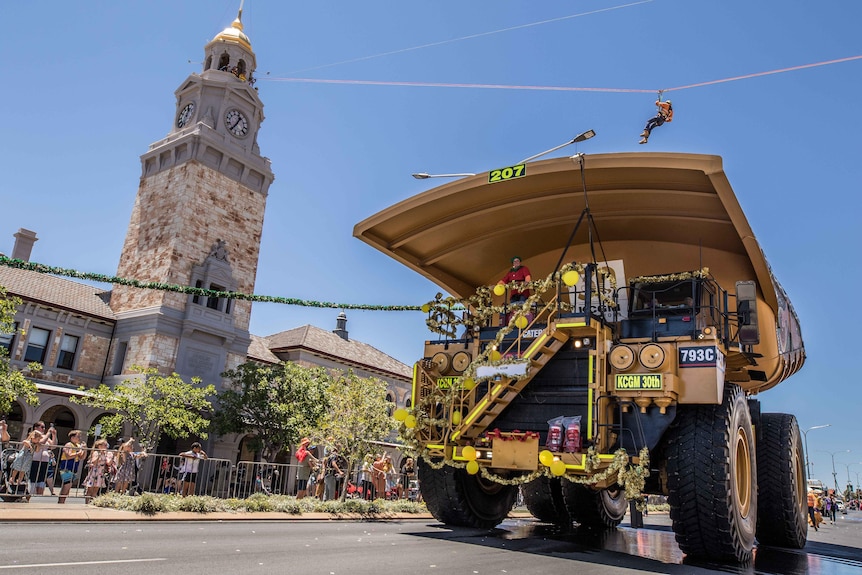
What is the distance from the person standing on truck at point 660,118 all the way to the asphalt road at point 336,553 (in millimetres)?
5930

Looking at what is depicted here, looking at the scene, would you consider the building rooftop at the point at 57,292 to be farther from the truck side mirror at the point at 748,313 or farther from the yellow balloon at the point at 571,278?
the truck side mirror at the point at 748,313

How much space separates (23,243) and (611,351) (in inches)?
1301

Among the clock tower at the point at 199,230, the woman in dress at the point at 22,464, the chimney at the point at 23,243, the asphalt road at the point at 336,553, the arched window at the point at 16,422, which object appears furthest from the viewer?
the chimney at the point at 23,243

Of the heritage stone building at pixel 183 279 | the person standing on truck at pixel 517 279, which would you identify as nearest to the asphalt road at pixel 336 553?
the person standing on truck at pixel 517 279

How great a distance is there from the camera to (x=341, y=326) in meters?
46.2

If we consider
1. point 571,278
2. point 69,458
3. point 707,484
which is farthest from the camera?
point 69,458

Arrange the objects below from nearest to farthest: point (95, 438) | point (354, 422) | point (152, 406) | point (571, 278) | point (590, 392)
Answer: point (590, 392), point (571, 278), point (354, 422), point (152, 406), point (95, 438)

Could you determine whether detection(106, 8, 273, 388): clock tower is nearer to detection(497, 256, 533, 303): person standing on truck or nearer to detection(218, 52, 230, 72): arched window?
detection(218, 52, 230, 72): arched window

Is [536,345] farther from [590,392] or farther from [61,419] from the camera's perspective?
[61,419]

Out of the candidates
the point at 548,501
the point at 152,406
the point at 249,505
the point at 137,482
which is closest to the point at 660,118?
the point at 548,501

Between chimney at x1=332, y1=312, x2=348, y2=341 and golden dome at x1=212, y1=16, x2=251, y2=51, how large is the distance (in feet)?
60.2

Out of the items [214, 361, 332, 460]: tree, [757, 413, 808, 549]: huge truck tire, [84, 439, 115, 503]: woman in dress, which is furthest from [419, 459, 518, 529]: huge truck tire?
[214, 361, 332, 460]: tree

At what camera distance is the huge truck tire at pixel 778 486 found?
9.56 meters

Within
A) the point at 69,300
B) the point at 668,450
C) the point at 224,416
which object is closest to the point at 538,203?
the point at 668,450
